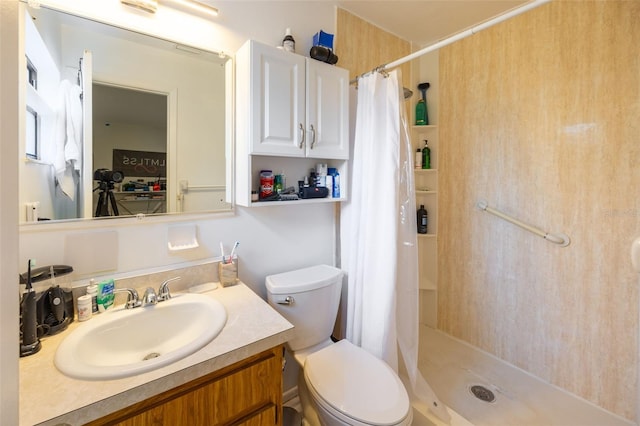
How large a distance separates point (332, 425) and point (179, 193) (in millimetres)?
1123

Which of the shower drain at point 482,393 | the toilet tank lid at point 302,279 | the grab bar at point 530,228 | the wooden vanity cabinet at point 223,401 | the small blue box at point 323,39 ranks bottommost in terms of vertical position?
the shower drain at point 482,393

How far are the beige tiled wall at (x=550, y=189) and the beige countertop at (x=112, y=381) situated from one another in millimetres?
1693

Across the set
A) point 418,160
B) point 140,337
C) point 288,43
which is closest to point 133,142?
point 140,337

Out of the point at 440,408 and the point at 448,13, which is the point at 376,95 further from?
the point at 440,408

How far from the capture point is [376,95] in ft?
4.77

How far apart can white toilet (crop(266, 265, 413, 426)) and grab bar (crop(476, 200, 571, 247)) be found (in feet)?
3.87

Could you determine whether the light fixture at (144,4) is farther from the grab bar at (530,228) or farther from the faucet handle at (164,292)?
the grab bar at (530,228)

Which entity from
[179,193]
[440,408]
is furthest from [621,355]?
[179,193]

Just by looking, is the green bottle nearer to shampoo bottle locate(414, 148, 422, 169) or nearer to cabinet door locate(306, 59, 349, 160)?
shampoo bottle locate(414, 148, 422, 169)

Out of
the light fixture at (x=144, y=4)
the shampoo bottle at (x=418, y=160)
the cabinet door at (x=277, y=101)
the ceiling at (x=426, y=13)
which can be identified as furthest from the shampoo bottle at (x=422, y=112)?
the light fixture at (x=144, y=4)

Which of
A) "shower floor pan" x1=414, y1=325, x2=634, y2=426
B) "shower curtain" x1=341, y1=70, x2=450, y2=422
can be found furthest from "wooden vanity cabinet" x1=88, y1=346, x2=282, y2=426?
"shower floor pan" x1=414, y1=325, x2=634, y2=426

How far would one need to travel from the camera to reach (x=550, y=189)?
1701 millimetres

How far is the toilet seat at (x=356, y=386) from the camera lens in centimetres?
98

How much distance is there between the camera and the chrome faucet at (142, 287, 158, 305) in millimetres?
1069
